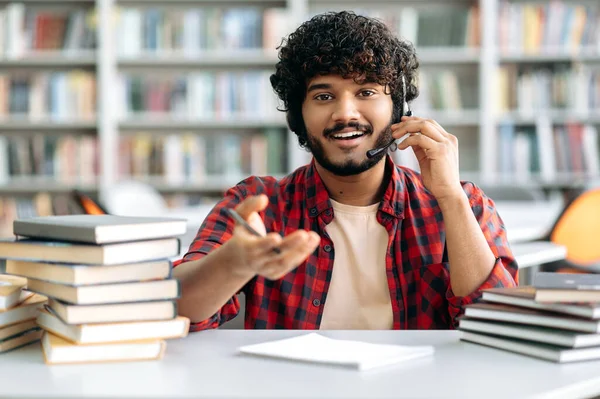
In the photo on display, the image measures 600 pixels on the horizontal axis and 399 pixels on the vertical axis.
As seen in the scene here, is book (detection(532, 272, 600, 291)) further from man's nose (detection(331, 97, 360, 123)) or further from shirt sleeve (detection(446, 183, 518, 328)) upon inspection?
man's nose (detection(331, 97, 360, 123))

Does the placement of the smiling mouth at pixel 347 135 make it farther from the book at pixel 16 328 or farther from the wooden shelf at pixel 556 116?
the wooden shelf at pixel 556 116

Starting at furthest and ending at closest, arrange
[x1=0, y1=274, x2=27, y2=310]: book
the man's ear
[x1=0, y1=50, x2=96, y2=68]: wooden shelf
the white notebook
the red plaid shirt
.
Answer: [x1=0, y1=50, x2=96, y2=68]: wooden shelf → the man's ear → the red plaid shirt → [x1=0, y1=274, x2=27, y2=310]: book → the white notebook

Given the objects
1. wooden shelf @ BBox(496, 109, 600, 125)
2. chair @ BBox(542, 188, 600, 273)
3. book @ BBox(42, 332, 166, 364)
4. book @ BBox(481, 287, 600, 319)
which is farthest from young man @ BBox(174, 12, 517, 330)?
wooden shelf @ BBox(496, 109, 600, 125)

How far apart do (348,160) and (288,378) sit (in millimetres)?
724

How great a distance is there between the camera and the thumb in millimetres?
1058

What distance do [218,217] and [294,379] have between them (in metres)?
0.64

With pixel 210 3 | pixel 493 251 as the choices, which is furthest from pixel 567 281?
pixel 210 3

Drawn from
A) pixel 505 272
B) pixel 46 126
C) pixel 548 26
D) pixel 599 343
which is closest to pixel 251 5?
pixel 46 126

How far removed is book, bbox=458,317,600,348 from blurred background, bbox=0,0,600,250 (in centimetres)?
363

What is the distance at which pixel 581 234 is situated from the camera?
2.92 meters

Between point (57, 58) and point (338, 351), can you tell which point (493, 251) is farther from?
point (57, 58)

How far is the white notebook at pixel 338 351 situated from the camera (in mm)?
1024

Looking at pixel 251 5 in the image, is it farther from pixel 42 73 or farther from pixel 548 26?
pixel 548 26

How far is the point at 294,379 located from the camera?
96 cm
